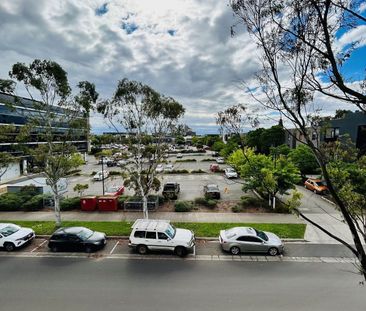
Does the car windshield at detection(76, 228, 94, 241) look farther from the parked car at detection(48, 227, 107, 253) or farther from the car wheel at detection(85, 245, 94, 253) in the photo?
the car wheel at detection(85, 245, 94, 253)

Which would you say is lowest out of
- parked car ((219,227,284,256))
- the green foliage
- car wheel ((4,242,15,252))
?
car wheel ((4,242,15,252))

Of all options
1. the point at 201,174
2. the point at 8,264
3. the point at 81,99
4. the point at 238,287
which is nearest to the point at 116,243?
the point at 8,264

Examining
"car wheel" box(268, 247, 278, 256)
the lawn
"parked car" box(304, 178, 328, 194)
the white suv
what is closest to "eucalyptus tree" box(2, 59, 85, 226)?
the lawn

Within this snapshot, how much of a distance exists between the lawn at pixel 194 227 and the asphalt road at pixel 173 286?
354 centimetres

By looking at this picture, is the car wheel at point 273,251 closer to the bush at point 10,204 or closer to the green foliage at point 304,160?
the bush at point 10,204

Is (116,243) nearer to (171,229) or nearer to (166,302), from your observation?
(171,229)

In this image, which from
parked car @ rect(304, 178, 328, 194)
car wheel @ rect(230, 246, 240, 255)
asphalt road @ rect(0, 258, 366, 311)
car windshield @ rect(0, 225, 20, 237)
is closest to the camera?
asphalt road @ rect(0, 258, 366, 311)

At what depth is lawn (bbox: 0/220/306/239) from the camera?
17.1 meters

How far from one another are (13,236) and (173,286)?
33.6 feet

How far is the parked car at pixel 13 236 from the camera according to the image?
49.9 feet

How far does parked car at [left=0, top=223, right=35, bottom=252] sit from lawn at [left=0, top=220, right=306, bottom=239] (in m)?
1.58

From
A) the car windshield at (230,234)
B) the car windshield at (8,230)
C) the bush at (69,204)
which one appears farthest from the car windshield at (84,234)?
the bush at (69,204)

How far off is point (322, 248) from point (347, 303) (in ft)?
17.7

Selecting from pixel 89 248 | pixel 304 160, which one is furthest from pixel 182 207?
pixel 304 160
